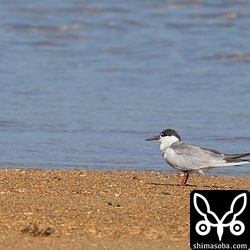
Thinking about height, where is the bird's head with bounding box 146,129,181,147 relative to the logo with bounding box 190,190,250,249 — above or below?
above

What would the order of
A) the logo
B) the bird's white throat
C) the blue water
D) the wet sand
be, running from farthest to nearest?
1. the blue water
2. the bird's white throat
3. the wet sand
4. the logo

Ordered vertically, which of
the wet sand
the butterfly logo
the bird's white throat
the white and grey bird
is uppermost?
the bird's white throat

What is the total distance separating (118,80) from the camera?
16.8 meters

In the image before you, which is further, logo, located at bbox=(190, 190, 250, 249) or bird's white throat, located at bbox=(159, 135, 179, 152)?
bird's white throat, located at bbox=(159, 135, 179, 152)

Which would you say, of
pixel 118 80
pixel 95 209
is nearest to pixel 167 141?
pixel 95 209

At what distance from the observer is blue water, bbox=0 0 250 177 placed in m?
12.1

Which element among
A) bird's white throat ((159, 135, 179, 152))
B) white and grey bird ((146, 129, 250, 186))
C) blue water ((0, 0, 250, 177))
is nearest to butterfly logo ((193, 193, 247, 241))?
white and grey bird ((146, 129, 250, 186))

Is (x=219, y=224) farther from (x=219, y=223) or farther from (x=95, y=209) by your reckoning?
(x=95, y=209)

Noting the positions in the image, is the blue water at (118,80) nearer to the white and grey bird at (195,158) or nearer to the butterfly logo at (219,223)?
the white and grey bird at (195,158)

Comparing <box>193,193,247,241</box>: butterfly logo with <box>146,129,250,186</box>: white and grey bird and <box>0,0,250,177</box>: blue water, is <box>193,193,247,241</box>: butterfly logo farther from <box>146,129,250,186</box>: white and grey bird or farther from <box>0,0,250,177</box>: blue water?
<box>0,0,250,177</box>: blue water

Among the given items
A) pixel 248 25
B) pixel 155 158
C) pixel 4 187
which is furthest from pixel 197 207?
pixel 248 25

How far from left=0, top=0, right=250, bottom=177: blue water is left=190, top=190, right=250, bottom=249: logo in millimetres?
3531

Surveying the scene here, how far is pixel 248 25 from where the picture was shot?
77.1ft

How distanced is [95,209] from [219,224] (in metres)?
1.44
